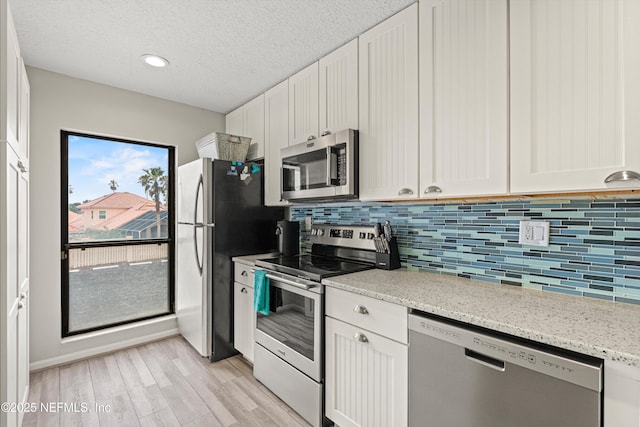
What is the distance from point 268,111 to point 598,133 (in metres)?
2.37

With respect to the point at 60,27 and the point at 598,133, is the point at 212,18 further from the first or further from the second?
the point at 598,133

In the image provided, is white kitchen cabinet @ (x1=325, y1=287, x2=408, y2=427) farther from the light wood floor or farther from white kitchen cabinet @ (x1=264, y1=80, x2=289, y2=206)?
white kitchen cabinet @ (x1=264, y1=80, x2=289, y2=206)

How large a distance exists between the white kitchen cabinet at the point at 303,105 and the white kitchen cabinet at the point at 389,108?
1.48 feet

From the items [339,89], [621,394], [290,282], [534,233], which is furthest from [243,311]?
[621,394]

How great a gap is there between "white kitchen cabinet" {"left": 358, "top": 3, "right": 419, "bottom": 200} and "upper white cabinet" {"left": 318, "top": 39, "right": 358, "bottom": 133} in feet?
0.19

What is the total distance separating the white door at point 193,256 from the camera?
2660 millimetres

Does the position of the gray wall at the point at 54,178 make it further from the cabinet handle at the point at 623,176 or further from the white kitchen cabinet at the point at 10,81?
the cabinet handle at the point at 623,176

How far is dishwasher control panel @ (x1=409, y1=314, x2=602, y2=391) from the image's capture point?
918 millimetres

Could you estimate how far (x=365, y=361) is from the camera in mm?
1585

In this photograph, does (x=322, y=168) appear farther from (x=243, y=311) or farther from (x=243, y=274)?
(x=243, y=311)

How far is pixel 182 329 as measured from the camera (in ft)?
10.2

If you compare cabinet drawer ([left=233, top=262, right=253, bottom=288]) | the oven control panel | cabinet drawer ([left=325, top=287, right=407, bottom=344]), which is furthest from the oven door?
the oven control panel

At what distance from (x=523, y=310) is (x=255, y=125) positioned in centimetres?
266

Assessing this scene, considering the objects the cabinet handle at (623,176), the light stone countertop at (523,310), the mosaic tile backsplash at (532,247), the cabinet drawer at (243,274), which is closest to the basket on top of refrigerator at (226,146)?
the cabinet drawer at (243,274)
